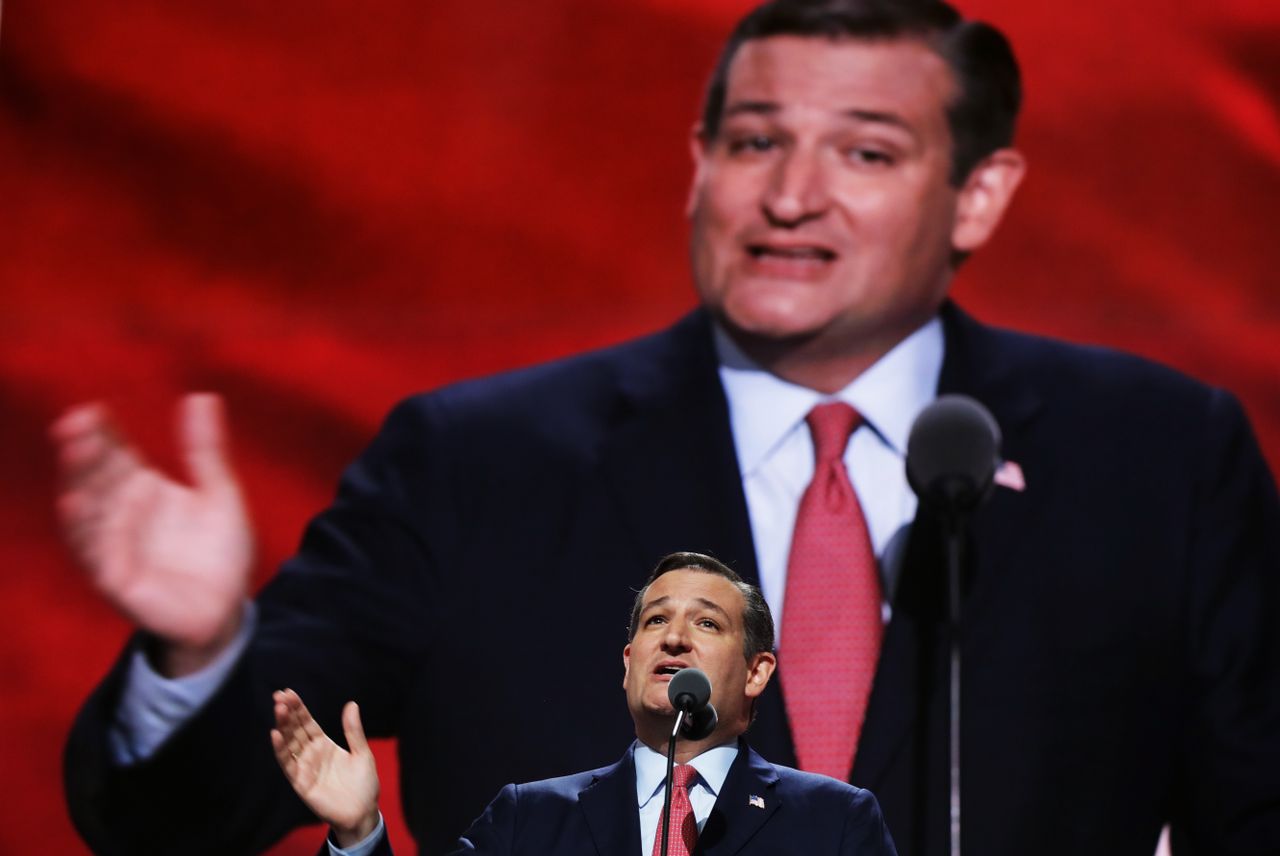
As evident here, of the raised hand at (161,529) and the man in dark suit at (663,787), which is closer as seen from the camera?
the man in dark suit at (663,787)

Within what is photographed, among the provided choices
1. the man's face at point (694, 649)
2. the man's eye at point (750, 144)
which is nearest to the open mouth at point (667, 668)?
the man's face at point (694, 649)

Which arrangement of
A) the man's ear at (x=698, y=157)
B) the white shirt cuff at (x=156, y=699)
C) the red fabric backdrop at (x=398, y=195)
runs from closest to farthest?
the white shirt cuff at (x=156, y=699)
the man's ear at (x=698, y=157)
the red fabric backdrop at (x=398, y=195)

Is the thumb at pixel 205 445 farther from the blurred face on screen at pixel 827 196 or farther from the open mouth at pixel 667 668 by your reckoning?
the blurred face on screen at pixel 827 196

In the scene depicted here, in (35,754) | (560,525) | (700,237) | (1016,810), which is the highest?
(700,237)

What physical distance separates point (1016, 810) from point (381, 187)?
133cm

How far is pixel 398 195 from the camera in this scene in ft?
8.82

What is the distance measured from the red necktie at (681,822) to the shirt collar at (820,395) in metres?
0.79

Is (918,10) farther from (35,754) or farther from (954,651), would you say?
(35,754)

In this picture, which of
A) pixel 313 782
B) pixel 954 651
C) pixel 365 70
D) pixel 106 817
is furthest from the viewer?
pixel 365 70

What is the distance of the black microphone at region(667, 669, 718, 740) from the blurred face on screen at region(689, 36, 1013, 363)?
104 cm

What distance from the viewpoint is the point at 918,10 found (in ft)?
7.86

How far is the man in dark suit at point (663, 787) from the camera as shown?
135 cm

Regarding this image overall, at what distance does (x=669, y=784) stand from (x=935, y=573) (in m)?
0.73

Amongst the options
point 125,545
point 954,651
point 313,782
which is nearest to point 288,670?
point 125,545
